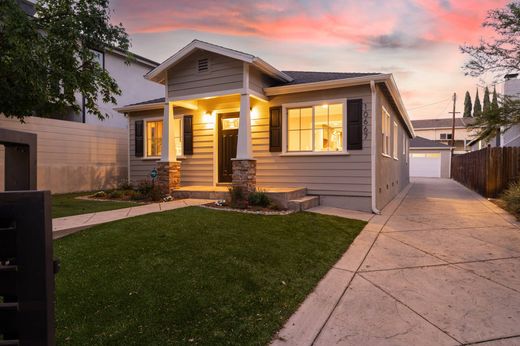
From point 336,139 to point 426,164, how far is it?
90.0ft

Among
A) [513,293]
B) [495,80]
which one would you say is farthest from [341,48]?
[513,293]

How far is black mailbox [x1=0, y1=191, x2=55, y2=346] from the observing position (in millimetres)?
984

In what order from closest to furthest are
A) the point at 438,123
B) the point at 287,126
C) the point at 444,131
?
1. the point at 287,126
2. the point at 444,131
3. the point at 438,123

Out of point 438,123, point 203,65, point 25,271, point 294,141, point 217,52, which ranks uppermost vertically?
→ point 438,123

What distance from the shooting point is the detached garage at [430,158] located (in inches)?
1248

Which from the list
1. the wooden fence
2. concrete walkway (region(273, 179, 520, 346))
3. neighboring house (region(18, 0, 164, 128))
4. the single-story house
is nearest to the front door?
the single-story house

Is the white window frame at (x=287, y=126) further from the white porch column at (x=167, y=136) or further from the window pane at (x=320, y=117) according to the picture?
the white porch column at (x=167, y=136)

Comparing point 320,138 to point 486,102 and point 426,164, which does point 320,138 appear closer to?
point 486,102

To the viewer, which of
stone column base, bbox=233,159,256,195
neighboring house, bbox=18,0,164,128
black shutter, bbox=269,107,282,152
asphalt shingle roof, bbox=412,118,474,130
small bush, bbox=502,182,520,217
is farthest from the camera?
asphalt shingle roof, bbox=412,118,474,130

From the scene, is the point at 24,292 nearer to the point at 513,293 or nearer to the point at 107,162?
the point at 513,293

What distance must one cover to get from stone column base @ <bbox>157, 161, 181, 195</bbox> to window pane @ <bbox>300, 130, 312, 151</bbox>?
4.02 meters

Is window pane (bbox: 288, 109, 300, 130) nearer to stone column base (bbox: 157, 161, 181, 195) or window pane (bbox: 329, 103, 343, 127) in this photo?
window pane (bbox: 329, 103, 343, 127)

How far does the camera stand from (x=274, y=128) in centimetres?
966

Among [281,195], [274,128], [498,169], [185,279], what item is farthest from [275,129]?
[498,169]
